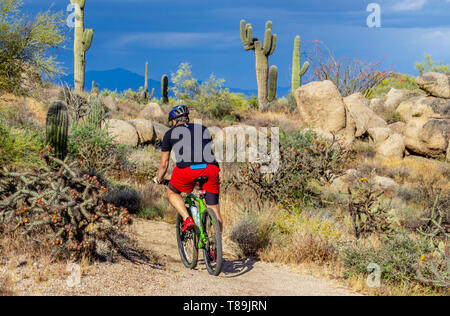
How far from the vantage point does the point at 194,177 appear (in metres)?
6.05

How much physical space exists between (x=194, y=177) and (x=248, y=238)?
85.4 inches

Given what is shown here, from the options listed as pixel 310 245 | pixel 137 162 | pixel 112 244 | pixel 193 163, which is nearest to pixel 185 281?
pixel 112 244

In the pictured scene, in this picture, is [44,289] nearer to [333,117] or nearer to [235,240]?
[235,240]

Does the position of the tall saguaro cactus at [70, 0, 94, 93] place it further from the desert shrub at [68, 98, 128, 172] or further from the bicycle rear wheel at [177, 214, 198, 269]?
Answer: the bicycle rear wheel at [177, 214, 198, 269]

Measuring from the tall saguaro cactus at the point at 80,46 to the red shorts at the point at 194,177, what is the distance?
18241mm

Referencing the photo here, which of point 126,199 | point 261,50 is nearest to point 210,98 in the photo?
point 261,50

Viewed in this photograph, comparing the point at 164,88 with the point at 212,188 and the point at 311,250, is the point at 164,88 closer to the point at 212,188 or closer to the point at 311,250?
the point at 311,250

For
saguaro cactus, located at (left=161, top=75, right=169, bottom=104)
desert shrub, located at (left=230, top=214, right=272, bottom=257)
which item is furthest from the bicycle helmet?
saguaro cactus, located at (left=161, top=75, right=169, bottom=104)

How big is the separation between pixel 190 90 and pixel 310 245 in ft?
80.5

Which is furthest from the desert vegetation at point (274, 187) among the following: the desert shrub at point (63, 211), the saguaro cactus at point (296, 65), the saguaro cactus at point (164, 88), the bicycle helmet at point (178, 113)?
the saguaro cactus at point (164, 88)

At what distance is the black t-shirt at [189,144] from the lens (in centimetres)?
592

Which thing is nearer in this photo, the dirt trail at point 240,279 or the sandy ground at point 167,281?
the sandy ground at point 167,281

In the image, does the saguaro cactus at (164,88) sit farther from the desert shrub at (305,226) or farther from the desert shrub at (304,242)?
the desert shrub at (304,242)

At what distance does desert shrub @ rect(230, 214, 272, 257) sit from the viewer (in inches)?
307
